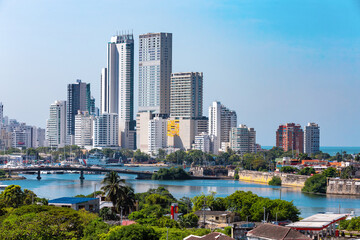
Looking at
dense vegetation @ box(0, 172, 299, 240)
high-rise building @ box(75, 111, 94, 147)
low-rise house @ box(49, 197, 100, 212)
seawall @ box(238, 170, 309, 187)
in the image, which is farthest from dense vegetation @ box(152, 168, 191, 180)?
high-rise building @ box(75, 111, 94, 147)

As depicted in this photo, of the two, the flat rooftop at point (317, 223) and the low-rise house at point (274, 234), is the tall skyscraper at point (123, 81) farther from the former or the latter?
the low-rise house at point (274, 234)

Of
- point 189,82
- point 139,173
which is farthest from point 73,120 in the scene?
point 139,173

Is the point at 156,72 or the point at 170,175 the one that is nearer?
the point at 170,175

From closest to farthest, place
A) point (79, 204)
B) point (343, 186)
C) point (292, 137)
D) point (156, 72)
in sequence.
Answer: point (79, 204) → point (343, 186) → point (292, 137) → point (156, 72)

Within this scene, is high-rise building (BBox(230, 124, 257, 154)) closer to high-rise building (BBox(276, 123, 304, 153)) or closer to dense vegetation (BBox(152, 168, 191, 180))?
high-rise building (BBox(276, 123, 304, 153))

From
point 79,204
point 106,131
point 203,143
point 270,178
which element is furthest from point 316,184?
point 106,131

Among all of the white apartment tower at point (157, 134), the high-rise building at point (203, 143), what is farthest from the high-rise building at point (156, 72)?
the high-rise building at point (203, 143)

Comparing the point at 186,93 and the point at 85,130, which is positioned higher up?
the point at 186,93

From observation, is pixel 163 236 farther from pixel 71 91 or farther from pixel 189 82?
pixel 71 91

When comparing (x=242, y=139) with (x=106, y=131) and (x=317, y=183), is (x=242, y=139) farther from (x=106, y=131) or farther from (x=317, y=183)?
(x=317, y=183)
